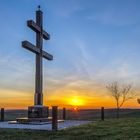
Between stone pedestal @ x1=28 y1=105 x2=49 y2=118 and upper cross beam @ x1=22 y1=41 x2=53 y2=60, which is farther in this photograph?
stone pedestal @ x1=28 y1=105 x2=49 y2=118

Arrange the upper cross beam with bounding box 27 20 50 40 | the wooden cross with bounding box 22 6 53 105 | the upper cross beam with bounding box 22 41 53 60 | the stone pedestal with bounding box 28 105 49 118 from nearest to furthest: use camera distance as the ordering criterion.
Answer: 1. the upper cross beam with bounding box 22 41 53 60
2. the upper cross beam with bounding box 27 20 50 40
3. the stone pedestal with bounding box 28 105 49 118
4. the wooden cross with bounding box 22 6 53 105

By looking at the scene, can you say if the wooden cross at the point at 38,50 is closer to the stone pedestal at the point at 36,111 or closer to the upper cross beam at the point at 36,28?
the upper cross beam at the point at 36,28

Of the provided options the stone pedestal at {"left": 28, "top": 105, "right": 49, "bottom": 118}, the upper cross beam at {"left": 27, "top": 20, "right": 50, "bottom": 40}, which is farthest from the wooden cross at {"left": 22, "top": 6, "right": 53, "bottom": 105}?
the stone pedestal at {"left": 28, "top": 105, "right": 49, "bottom": 118}

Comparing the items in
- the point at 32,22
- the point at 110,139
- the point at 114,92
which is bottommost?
the point at 110,139

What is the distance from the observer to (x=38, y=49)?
31.1 metres

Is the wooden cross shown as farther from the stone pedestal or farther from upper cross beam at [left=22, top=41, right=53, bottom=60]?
the stone pedestal

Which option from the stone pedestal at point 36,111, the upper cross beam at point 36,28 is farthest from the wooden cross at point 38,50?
the stone pedestal at point 36,111

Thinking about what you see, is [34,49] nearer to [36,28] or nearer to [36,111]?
[36,28]

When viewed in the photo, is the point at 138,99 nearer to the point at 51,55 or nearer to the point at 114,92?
the point at 114,92

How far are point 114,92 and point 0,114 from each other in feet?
66.5

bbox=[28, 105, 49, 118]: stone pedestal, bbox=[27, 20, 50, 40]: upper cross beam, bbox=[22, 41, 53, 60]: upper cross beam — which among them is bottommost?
bbox=[28, 105, 49, 118]: stone pedestal

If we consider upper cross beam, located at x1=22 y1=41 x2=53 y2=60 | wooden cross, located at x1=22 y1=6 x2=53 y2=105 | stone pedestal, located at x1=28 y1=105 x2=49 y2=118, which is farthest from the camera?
wooden cross, located at x1=22 y1=6 x2=53 y2=105

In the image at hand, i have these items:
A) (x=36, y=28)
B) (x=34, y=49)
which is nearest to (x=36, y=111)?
(x=34, y=49)

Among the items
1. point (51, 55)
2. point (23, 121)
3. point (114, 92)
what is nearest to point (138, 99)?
point (114, 92)
